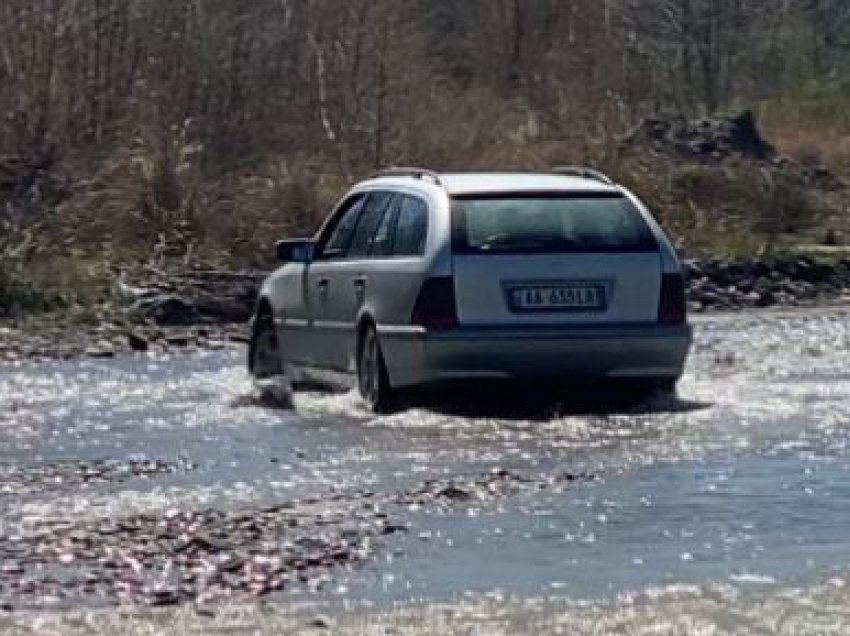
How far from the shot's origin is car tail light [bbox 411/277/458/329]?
14.3m

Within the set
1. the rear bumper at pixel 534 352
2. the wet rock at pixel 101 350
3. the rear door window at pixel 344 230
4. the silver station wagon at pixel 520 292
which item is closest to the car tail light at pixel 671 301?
the silver station wagon at pixel 520 292

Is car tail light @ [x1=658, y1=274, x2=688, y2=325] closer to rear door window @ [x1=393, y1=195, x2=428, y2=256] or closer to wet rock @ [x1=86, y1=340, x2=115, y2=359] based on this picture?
rear door window @ [x1=393, y1=195, x2=428, y2=256]

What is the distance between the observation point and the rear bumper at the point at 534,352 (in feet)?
46.7

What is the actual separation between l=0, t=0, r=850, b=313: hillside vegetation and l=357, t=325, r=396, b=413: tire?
8.04 m

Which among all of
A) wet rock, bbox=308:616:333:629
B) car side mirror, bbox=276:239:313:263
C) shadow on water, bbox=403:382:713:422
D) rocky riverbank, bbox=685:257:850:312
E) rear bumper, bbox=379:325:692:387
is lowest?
rocky riverbank, bbox=685:257:850:312

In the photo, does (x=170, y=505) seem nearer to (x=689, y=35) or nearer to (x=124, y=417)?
(x=124, y=417)

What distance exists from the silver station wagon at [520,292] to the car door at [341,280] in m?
0.25

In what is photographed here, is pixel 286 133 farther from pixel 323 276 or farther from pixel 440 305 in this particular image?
pixel 440 305

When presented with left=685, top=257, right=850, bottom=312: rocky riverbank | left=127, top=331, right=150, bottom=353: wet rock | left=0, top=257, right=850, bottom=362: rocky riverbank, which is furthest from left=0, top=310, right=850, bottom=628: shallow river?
left=685, top=257, right=850, bottom=312: rocky riverbank

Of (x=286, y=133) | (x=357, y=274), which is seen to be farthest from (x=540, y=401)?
(x=286, y=133)

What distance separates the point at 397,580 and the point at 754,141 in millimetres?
26352

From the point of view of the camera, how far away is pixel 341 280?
51.8 ft

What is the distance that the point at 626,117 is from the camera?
34.8 meters

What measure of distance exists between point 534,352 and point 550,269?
1.50 ft
